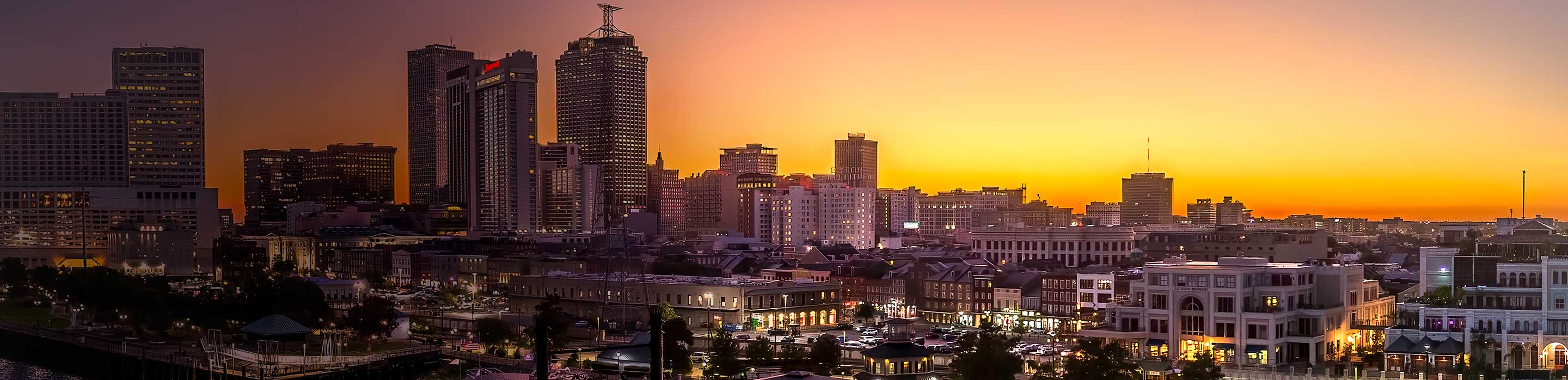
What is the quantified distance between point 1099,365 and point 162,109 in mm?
145039

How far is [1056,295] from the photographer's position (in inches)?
2808

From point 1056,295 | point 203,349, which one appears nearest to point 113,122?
point 203,349

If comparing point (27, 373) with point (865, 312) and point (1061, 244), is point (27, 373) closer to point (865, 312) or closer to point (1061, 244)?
point (865, 312)

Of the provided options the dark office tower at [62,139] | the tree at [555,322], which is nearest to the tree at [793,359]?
the tree at [555,322]

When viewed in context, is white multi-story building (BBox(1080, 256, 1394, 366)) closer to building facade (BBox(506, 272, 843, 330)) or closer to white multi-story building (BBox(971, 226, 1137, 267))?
building facade (BBox(506, 272, 843, 330))

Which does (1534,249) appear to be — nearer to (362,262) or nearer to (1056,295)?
(1056,295)

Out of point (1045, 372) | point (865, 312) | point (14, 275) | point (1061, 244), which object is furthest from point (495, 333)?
point (14, 275)

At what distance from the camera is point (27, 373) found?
61875 mm

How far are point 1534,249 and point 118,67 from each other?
152 metres

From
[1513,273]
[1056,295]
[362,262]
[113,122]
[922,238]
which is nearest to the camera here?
[1513,273]

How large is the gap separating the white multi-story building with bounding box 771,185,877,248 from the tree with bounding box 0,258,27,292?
82.3m

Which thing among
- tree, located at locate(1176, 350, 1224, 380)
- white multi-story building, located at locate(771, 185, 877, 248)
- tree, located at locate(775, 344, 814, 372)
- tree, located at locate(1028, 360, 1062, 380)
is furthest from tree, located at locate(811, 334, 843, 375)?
white multi-story building, located at locate(771, 185, 877, 248)

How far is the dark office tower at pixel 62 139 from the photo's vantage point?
503 feet

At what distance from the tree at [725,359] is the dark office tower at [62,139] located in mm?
124108
